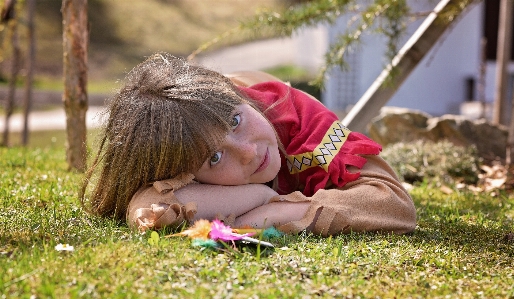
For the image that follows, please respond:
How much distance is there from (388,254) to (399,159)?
3.61 m

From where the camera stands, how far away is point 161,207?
3127mm

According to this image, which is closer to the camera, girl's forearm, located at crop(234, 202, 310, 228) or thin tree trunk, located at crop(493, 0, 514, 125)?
girl's forearm, located at crop(234, 202, 310, 228)

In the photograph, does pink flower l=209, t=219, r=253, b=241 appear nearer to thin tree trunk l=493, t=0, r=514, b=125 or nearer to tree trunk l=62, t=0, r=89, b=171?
tree trunk l=62, t=0, r=89, b=171

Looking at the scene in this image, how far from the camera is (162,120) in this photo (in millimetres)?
3146

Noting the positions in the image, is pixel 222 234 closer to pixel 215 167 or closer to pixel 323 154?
pixel 215 167

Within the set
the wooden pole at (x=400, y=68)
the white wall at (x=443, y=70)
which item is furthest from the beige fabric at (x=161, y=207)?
the white wall at (x=443, y=70)

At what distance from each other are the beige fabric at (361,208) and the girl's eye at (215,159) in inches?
14.9

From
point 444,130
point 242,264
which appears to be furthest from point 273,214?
point 444,130

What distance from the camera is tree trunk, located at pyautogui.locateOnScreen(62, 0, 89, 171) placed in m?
5.33

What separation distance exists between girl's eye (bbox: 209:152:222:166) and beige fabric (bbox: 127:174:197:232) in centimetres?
12

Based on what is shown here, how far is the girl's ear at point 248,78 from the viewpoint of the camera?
4337mm

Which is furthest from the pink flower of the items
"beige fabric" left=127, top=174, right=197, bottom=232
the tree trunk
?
the tree trunk

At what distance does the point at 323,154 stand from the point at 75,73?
266cm

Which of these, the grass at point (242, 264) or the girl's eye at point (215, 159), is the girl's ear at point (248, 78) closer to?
the girl's eye at point (215, 159)
